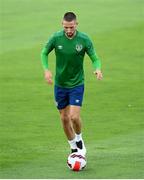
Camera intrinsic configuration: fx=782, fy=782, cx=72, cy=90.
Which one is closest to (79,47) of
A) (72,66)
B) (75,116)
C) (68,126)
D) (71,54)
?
(71,54)

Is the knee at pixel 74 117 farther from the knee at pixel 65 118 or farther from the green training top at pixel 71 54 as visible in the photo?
the green training top at pixel 71 54

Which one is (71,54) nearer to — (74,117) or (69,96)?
(69,96)

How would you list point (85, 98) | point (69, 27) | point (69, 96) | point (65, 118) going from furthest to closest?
point (85, 98), point (65, 118), point (69, 96), point (69, 27)

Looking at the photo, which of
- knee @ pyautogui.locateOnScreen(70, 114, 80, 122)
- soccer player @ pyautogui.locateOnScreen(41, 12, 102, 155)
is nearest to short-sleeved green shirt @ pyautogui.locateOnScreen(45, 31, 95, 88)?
soccer player @ pyautogui.locateOnScreen(41, 12, 102, 155)

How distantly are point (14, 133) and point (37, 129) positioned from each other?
0.55 metres

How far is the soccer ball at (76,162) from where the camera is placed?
1205 cm

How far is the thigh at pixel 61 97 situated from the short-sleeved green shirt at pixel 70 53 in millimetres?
141

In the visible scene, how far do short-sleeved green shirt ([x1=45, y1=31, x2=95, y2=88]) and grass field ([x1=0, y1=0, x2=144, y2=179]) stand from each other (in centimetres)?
136

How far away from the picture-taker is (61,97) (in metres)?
12.5

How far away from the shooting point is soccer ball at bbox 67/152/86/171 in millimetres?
12055

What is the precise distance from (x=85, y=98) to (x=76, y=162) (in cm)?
603

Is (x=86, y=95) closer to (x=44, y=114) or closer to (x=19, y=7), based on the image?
(x=44, y=114)

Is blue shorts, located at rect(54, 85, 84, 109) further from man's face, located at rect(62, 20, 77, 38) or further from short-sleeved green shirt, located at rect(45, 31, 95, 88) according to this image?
man's face, located at rect(62, 20, 77, 38)

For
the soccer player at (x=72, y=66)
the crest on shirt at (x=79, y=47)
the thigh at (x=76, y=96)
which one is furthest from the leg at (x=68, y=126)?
the crest on shirt at (x=79, y=47)
